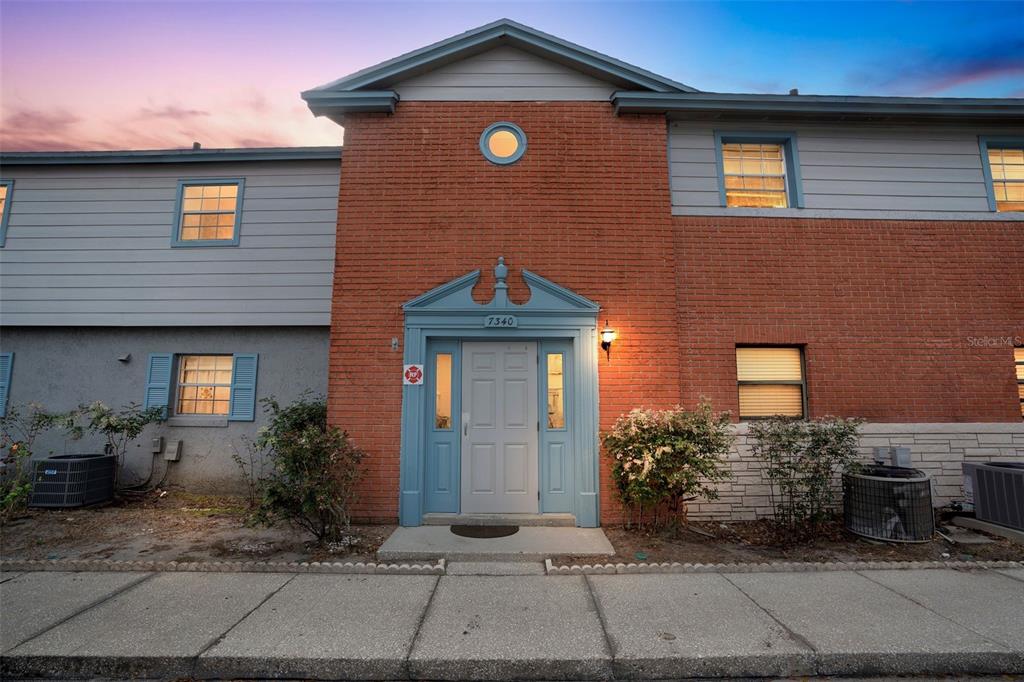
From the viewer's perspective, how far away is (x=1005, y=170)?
764 centimetres

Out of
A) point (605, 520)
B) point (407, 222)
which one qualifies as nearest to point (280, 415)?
point (407, 222)

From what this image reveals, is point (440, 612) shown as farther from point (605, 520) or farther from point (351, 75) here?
point (351, 75)

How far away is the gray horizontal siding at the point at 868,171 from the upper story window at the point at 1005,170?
6.3 inches

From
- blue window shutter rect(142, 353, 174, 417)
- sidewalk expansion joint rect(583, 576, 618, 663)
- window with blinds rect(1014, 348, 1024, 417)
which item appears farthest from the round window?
window with blinds rect(1014, 348, 1024, 417)

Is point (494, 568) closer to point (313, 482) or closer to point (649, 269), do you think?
point (313, 482)

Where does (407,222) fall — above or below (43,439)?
above

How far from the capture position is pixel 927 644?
3430mm

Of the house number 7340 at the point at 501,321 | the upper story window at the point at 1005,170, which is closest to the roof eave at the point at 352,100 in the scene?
the house number 7340 at the point at 501,321

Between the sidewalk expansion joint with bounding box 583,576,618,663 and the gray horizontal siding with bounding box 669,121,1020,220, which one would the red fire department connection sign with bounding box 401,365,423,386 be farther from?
the gray horizontal siding with bounding box 669,121,1020,220

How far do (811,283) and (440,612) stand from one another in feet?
22.5

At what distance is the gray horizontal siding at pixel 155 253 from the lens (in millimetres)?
8578

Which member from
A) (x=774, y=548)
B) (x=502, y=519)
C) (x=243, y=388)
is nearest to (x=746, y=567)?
(x=774, y=548)

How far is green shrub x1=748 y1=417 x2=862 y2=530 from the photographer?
18.9ft

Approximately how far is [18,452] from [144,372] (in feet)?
6.70
